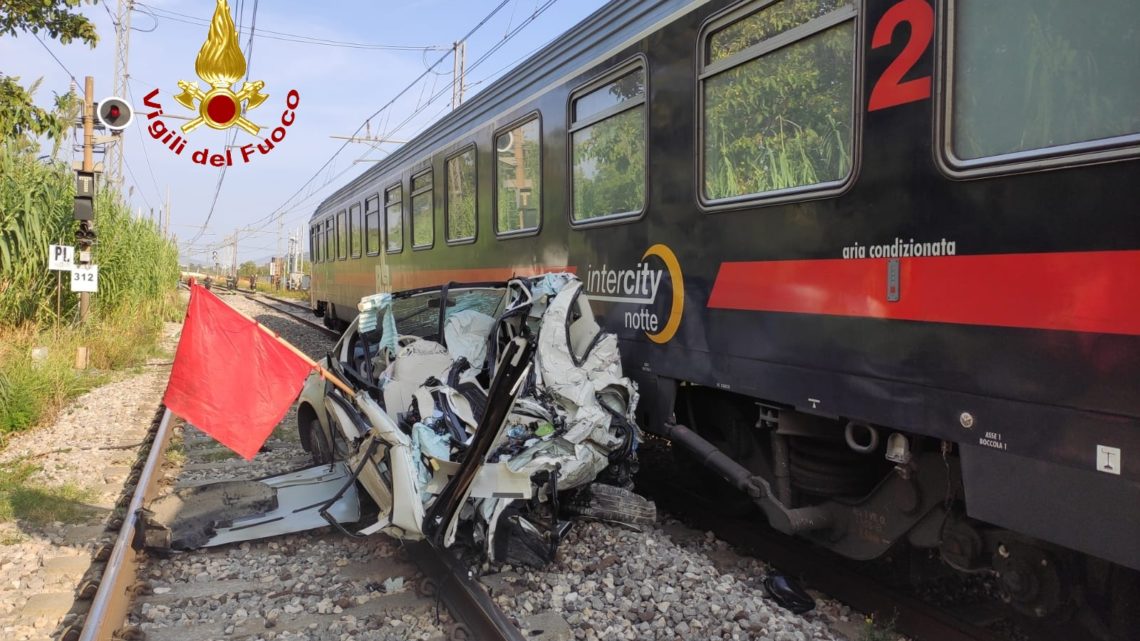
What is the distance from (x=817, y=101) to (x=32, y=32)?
8.27 metres

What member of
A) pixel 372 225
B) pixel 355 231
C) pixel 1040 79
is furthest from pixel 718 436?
pixel 355 231

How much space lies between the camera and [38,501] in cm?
571

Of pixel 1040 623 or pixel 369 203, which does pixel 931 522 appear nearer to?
pixel 1040 623

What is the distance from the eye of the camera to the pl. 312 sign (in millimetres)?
11141

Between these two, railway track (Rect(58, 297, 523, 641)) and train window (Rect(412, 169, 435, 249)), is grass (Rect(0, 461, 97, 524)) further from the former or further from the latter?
train window (Rect(412, 169, 435, 249))

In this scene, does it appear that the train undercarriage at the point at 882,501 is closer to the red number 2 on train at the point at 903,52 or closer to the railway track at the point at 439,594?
the railway track at the point at 439,594

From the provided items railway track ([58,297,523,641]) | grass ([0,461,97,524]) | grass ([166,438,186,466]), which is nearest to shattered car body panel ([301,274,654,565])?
railway track ([58,297,523,641])

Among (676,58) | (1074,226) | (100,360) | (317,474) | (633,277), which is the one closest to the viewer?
(1074,226)

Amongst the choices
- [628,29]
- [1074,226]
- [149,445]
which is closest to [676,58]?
[628,29]

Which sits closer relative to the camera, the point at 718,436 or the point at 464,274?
the point at 718,436

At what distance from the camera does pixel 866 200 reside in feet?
11.7

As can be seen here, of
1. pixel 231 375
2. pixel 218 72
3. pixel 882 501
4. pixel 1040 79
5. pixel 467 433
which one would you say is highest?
pixel 218 72

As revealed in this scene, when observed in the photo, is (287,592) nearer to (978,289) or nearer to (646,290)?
(646,290)

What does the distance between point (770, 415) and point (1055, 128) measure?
2.03m
